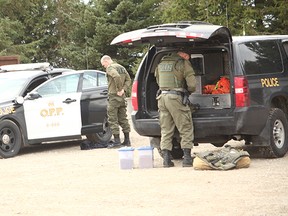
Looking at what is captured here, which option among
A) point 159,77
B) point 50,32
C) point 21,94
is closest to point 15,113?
point 21,94

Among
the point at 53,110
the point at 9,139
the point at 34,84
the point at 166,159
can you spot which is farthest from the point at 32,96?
the point at 166,159

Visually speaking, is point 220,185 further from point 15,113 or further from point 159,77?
point 15,113

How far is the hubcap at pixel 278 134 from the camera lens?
1092 centimetres

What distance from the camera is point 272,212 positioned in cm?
693

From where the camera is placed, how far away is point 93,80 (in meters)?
15.2

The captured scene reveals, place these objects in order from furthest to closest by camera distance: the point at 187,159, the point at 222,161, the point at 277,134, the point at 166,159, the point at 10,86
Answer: the point at 10,86
the point at 277,134
the point at 166,159
the point at 187,159
the point at 222,161

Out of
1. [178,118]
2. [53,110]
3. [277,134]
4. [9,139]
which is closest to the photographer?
[178,118]

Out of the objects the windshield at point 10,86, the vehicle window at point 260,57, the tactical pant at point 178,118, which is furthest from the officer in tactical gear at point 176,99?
the windshield at point 10,86

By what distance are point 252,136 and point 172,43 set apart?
185cm

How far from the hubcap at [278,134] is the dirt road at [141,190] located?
260mm

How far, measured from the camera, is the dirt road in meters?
7.40

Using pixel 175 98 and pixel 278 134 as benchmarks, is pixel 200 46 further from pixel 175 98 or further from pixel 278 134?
pixel 278 134

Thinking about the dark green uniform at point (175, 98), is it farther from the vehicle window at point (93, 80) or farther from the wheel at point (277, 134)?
the vehicle window at point (93, 80)

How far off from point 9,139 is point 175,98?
461cm
